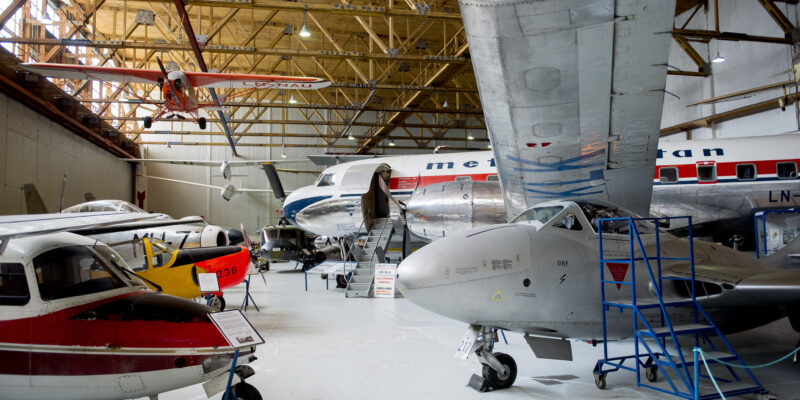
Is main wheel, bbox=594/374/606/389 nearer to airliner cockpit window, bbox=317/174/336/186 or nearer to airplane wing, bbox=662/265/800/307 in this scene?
airplane wing, bbox=662/265/800/307

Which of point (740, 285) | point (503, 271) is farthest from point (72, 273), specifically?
Answer: point (740, 285)

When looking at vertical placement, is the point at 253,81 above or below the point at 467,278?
above

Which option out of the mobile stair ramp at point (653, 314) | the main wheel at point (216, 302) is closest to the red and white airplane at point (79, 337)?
the mobile stair ramp at point (653, 314)

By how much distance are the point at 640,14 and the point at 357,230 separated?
1019 centimetres

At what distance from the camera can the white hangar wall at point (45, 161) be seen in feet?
51.0

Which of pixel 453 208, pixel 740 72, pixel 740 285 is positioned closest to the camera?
pixel 740 285

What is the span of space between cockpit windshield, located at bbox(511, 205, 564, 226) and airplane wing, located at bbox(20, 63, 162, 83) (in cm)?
1542

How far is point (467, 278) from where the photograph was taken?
454 centimetres

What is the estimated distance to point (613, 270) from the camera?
4.99m

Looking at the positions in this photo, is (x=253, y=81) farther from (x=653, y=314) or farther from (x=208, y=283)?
(x=653, y=314)

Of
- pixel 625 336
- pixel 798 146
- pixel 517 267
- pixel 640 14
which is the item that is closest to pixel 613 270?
pixel 625 336

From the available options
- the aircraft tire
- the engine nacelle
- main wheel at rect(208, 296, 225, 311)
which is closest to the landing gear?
the aircraft tire

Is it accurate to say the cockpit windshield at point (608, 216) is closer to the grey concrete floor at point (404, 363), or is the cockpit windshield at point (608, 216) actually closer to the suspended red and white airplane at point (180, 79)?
the grey concrete floor at point (404, 363)

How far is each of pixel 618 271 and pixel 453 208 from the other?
19.5 ft
